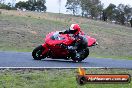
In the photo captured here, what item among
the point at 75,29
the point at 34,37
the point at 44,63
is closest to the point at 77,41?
the point at 75,29

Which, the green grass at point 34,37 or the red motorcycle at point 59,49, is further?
the green grass at point 34,37

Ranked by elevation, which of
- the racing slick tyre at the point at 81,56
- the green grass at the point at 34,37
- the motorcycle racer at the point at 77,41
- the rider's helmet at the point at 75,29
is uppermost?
the rider's helmet at the point at 75,29

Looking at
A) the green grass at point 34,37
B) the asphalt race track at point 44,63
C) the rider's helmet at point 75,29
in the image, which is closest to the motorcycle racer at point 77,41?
the rider's helmet at point 75,29

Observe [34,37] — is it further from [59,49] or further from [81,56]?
[81,56]

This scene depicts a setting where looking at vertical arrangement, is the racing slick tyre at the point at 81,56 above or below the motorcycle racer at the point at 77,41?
below

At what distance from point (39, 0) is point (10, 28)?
59.1 meters

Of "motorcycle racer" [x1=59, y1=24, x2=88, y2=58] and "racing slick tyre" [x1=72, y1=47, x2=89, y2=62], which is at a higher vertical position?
"motorcycle racer" [x1=59, y1=24, x2=88, y2=58]

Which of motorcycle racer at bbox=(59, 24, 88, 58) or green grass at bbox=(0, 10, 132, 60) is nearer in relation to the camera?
motorcycle racer at bbox=(59, 24, 88, 58)

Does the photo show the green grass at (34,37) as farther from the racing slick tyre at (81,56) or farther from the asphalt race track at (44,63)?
the asphalt race track at (44,63)

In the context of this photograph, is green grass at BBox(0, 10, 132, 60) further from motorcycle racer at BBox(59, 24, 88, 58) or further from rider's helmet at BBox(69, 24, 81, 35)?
rider's helmet at BBox(69, 24, 81, 35)

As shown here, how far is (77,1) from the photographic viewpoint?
91938mm

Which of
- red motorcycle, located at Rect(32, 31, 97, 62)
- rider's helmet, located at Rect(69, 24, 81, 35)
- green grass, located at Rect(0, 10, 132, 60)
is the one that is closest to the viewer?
rider's helmet, located at Rect(69, 24, 81, 35)

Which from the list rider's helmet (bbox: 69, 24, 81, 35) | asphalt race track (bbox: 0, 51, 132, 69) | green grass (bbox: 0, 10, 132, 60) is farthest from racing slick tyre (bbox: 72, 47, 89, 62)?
green grass (bbox: 0, 10, 132, 60)

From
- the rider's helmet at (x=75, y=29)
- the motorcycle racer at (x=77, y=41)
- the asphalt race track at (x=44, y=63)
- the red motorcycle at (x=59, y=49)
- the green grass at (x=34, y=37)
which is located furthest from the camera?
the green grass at (x=34, y=37)
